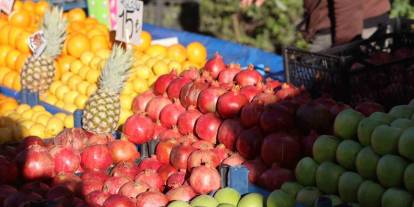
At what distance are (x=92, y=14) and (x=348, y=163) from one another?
176 inches

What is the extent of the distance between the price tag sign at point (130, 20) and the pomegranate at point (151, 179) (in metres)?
1.97

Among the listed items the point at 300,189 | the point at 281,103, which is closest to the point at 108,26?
the point at 281,103

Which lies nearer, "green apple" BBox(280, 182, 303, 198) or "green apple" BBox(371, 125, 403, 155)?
"green apple" BBox(371, 125, 403, 155)

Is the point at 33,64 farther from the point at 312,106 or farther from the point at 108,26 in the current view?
the point at 312,106

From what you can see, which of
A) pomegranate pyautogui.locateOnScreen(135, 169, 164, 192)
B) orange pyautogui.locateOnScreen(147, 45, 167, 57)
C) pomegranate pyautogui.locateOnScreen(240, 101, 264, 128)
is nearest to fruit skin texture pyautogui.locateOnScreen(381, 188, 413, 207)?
pomegranate pyautogui.locateOnScreen(240, 101, 264, 128)

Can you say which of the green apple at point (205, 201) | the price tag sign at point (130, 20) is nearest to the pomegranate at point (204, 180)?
the green apple at point (205, 201)

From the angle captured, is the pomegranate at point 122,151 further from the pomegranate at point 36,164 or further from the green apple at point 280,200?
the green apple at point 280,200

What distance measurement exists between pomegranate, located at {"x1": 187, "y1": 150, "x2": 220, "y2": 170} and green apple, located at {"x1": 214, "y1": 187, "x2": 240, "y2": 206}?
332mm

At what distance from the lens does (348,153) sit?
10.2ft

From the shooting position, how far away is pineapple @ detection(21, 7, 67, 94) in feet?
18.4

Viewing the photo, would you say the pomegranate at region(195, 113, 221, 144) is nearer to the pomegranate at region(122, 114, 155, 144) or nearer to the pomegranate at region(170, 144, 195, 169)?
the pomegranate at region(170, 144, 195, 169)

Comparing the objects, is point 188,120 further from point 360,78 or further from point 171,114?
point 360,78

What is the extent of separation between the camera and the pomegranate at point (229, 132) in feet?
12.5

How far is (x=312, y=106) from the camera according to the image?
3.58 m
